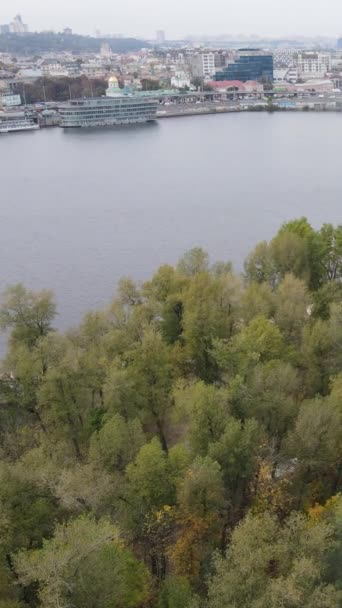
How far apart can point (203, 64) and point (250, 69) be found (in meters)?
11.7

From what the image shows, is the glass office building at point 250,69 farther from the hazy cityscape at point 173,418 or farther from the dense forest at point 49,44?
the dense forest at point 49,44

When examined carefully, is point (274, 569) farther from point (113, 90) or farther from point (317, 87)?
point (317, 87)

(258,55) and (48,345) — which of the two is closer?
(48,345)

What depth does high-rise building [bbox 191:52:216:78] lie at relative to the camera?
8044cm

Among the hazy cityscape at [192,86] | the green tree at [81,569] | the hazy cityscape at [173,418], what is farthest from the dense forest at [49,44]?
the green tree at [81,569]

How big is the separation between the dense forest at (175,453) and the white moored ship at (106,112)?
126ft

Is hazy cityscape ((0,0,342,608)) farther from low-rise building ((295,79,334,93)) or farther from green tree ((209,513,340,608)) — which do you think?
low-rise building ((295,79,334,93))

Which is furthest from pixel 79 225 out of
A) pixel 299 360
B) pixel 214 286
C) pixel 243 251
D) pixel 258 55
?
pixel 258 55

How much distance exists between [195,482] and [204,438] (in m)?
0.93

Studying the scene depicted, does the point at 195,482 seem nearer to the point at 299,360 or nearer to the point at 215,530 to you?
the point at 215,530

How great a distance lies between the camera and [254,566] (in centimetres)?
526

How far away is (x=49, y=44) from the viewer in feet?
461

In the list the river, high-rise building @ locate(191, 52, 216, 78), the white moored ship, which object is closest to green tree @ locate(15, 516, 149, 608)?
the river

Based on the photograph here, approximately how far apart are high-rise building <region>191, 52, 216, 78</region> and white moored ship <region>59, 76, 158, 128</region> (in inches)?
1428
